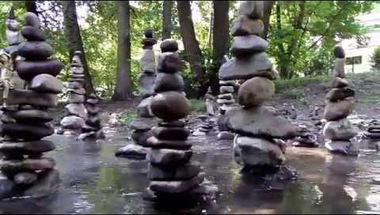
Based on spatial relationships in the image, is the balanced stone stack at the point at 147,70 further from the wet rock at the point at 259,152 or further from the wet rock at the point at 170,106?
the wet rock at the point at 170,106

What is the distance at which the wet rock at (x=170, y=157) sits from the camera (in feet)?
17.1

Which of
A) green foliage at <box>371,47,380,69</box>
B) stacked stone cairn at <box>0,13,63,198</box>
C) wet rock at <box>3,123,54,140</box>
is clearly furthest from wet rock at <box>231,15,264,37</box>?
green foliage at <box>371,47,380,69</box>

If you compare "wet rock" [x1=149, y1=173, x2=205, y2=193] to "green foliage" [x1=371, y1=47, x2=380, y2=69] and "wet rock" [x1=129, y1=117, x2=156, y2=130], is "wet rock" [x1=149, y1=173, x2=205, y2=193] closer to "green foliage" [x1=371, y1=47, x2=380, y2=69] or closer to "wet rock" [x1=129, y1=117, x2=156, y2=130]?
"wet rock" [x1=129, y1=117, x2=156, y2=130]

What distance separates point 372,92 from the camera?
49.5 ft

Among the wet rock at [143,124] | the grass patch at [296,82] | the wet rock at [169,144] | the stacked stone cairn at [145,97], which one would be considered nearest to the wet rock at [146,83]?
the stacked stone cairn at [145,97]

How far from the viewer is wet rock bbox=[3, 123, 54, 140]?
6.01 m

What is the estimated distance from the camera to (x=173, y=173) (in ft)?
17.2

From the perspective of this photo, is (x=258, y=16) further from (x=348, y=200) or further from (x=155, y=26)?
(x=155, y=26)

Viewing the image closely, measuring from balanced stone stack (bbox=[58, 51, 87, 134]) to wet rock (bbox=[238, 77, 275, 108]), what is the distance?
7079 millimetres

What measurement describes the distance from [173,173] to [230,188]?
2.78ft

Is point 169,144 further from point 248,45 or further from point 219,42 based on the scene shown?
point 219,42

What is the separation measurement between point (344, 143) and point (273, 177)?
2.72 metres

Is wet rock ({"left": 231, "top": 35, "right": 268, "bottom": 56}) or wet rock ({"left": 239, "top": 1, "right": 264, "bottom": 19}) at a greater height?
wet rock ({"left": 239, "top": 1, "right": 264, "bottom": 19})

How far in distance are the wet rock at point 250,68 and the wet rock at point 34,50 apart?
2.22 m
